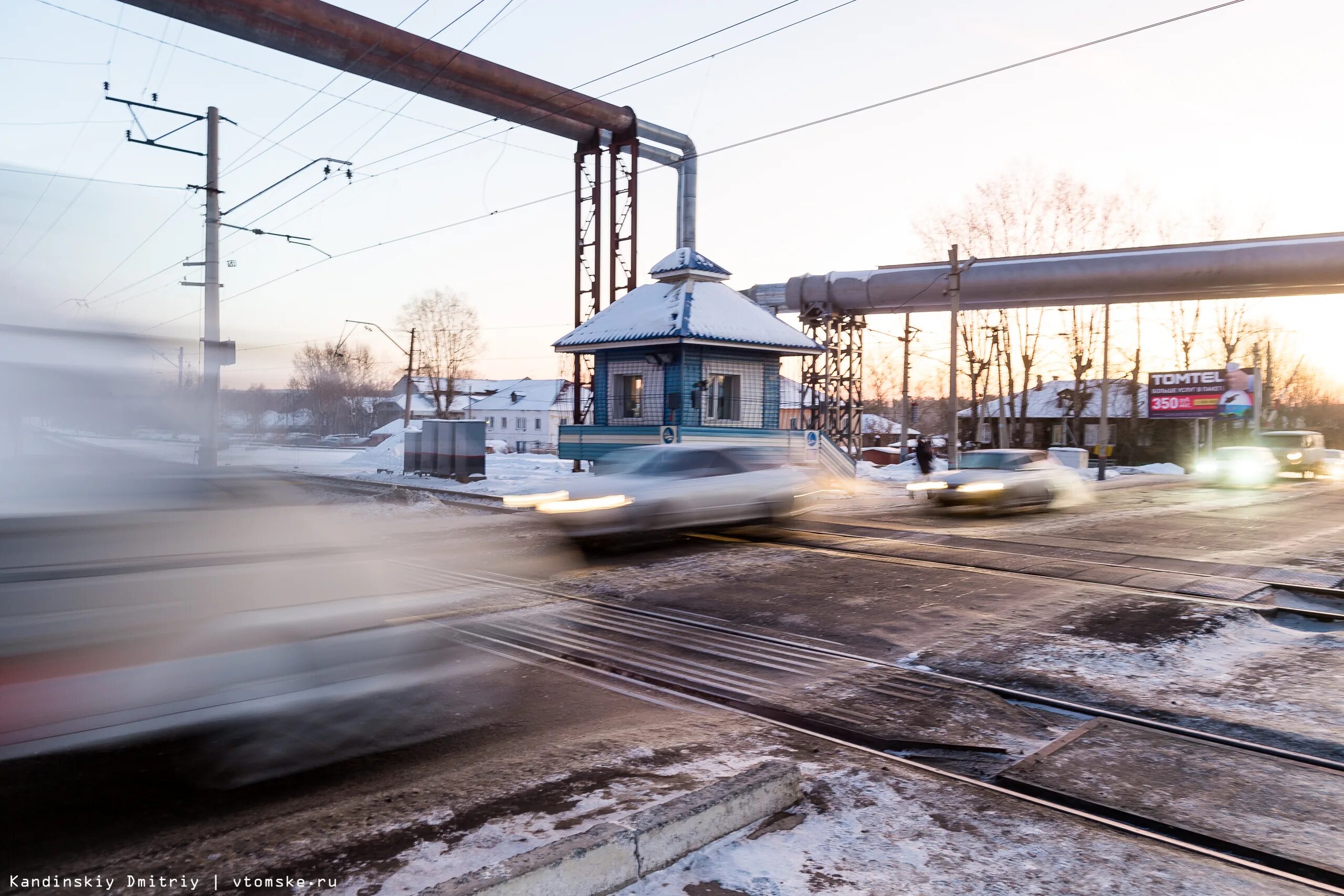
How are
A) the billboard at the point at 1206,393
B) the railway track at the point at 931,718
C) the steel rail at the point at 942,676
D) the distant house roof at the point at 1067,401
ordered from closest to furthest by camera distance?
the railway track at the point at 931,718
the steel rail at the point at 942,676
the billboard at the point at 1206,393
the distant house roof at the point at 1067,401

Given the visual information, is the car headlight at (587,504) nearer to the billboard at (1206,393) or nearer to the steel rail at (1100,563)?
the steel rail at (1100,563)

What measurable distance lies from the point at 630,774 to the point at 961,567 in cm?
788

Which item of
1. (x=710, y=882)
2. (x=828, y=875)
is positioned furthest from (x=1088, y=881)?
(x=710, y=882)

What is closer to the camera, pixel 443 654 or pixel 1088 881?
pixel 1088 881

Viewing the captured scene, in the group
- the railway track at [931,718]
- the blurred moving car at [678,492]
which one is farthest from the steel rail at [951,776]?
the blurred moving car at [678,492]

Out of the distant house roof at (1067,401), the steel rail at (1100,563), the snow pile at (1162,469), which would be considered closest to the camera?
the steel rail at (1100,563)

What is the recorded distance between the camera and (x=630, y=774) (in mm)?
4520

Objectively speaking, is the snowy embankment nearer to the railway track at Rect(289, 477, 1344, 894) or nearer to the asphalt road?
the railway track at Rect(289, 477, 1344, 894)

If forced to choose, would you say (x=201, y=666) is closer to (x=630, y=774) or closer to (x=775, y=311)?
(x=630, y=774)

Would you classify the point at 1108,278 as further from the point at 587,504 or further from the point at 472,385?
the point at 472,385

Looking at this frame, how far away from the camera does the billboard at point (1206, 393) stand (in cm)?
3419

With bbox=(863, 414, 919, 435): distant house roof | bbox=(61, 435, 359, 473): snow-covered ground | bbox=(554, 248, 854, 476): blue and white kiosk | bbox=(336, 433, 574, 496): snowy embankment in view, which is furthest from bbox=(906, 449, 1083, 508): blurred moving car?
bbox=(863, 414, 919, 435): distant house roof

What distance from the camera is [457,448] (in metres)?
25.8

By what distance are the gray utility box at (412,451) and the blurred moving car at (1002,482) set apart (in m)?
16.2
